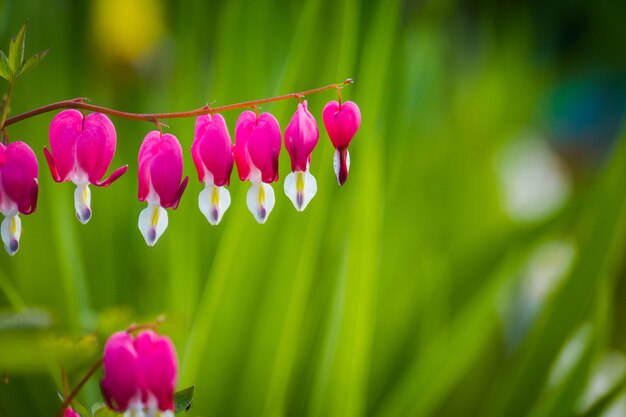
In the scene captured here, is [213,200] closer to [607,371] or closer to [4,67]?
[4,67]

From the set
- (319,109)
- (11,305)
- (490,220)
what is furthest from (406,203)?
(11,305)

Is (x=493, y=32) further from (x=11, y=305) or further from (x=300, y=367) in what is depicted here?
(x=11, y=305)

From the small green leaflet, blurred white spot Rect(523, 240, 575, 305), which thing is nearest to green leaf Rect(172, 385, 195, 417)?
the small green leaflet

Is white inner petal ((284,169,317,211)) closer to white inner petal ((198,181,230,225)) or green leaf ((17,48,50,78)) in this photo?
white inner petal ((198,181,230,225))

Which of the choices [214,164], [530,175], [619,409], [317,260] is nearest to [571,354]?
[619,409]

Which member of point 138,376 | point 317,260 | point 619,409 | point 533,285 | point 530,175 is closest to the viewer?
point 138,376

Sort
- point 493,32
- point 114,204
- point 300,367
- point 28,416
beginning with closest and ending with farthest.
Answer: point 28,416, point 300,367, point 114,204, point 493,32

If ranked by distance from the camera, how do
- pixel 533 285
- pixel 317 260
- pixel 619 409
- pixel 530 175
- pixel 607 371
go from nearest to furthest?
1. pixel 317 260
2. pixel 619 409
3. pixel 607 371
4. pixel 533 285
5. pixel 530 175
